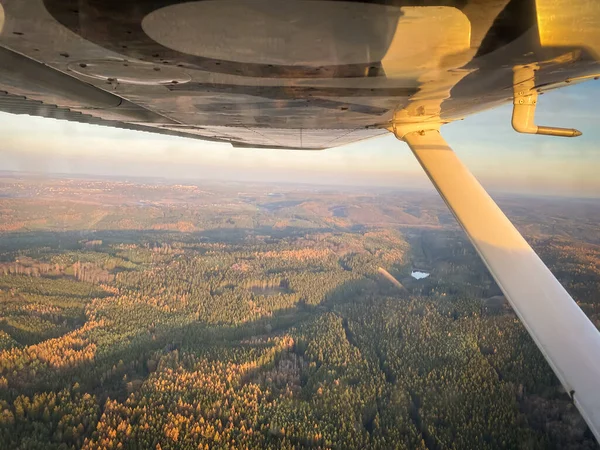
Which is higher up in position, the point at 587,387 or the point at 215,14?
the point at 215,14

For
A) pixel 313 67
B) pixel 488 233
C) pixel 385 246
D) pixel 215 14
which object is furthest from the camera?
pixel 385 246

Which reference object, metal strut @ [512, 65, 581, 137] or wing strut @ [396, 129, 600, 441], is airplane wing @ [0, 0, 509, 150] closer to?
metal strut @ [512, 65, 581, 137]

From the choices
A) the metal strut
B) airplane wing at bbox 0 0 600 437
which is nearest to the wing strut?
airplane wing at bbox 0 0 600 437

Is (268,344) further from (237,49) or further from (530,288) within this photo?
(237,49)

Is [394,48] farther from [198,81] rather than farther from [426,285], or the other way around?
[426,285]

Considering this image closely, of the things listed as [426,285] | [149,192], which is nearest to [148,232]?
[149,192]
